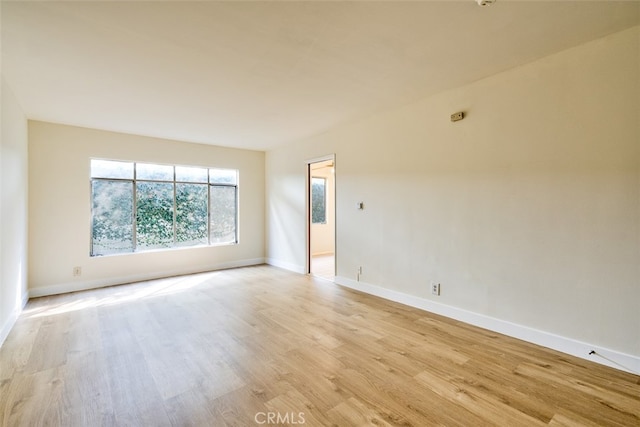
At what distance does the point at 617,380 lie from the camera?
2.10 metres

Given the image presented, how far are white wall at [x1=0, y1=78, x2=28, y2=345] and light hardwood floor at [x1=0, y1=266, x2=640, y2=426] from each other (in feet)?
1.00

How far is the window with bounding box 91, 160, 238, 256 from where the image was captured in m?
4.80

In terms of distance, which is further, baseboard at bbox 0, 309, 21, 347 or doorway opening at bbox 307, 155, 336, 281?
doorway opening at bbox 307, 155, 336, 281

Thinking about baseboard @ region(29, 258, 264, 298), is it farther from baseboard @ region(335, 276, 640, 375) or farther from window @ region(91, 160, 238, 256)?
baseboard @ region(335, 276, 640, 375)

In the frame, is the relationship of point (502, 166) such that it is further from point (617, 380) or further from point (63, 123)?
point (63, 123)

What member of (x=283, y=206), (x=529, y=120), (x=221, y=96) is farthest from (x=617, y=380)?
(x=283, y=206)

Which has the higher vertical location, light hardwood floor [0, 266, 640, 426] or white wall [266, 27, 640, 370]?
white wall [266, 27, 640, 370]

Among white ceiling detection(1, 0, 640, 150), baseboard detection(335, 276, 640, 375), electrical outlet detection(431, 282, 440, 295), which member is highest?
white ceiling detection(1, 0, 640, 150)

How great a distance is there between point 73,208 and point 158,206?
1207mm

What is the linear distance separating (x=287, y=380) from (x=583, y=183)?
293cm

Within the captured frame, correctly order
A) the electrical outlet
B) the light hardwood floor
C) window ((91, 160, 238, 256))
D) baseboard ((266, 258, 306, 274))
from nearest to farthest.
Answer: the light hardwood floor → the electrical outlet → window ((91, 160, 238, 256)) → baseboard ((266, 258, 306, 274))

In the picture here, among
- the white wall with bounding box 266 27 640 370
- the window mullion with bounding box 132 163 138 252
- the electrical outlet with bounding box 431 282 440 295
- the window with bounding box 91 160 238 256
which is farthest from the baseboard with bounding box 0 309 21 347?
the electrical outlet with bounding box 431 282 440 295

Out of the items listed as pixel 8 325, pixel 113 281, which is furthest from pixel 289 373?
pixel 113 281

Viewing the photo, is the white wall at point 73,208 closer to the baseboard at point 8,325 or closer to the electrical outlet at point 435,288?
the baseboard at point 8,325
